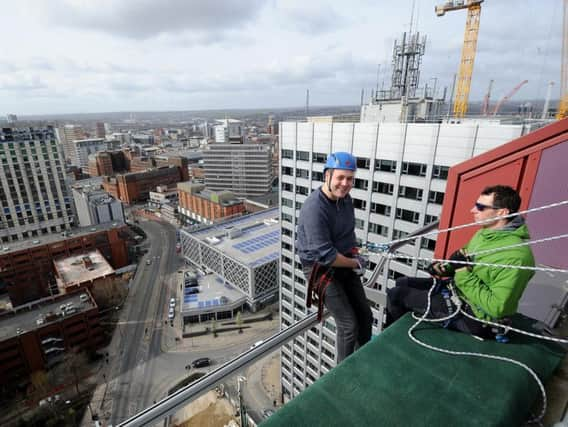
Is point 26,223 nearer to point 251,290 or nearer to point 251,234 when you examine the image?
point 251,234

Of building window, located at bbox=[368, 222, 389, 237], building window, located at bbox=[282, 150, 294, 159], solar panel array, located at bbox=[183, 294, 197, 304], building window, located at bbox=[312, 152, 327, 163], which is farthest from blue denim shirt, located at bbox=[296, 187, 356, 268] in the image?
solar panel array, located at bbox=[183, 294, 197, 304]

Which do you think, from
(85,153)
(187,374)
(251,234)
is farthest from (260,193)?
(85,153)

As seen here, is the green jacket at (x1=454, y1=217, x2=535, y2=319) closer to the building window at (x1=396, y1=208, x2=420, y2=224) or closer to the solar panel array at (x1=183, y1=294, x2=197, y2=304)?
the building window at (x1=396, y1=208, x2=420, y2=224)

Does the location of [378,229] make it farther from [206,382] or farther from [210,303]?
[210,303]

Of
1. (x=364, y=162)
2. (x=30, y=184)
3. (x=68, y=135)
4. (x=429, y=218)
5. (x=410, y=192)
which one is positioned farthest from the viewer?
(x=68, y=135)

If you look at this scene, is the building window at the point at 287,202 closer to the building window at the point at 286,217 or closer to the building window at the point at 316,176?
the building window at the point at 286,217

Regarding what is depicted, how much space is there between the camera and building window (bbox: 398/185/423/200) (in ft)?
40.7

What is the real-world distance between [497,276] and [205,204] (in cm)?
4742

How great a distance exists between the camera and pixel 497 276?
8.90 ft

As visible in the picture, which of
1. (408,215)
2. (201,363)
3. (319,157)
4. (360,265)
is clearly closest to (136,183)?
(201,363)

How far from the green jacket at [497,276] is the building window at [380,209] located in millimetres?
10875

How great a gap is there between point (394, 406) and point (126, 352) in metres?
28.1

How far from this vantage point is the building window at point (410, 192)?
12.4m

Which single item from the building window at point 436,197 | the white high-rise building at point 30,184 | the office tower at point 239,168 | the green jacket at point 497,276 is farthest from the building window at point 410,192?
the office tower at point 239,168
